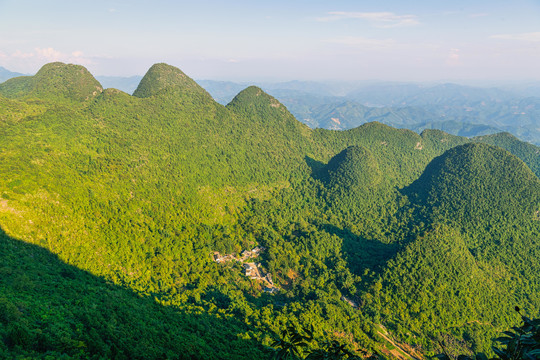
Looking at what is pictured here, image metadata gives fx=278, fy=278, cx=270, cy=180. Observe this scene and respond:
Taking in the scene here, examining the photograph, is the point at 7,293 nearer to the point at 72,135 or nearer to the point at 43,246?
the point at 43,246

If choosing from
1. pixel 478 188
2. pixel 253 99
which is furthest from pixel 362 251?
pixel 253 99

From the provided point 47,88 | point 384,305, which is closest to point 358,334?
point 384,305

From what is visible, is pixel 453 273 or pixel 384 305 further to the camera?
pixel 453 273

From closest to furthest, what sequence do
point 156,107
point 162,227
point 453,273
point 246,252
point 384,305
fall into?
point 384,305 → point 453,273 → point 162,227 → point 246,252 → point 156,107

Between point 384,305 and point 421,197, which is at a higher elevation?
point 421,197

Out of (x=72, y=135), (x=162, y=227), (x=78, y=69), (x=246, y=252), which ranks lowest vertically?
(x=246, y=252)

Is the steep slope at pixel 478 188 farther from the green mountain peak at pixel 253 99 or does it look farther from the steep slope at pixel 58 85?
the steep slope at pixel 58 85

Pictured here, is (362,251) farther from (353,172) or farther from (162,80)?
(162,80)

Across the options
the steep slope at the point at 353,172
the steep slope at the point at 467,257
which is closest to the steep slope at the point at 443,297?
the steep slope at the point at 467,257
